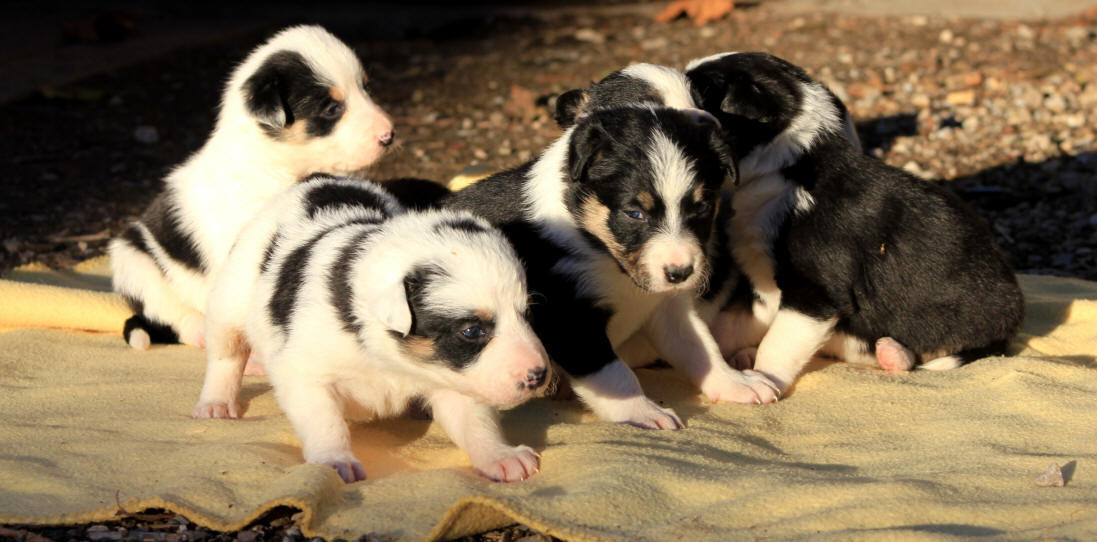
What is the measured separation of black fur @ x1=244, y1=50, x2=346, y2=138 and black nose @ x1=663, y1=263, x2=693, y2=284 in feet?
7.80

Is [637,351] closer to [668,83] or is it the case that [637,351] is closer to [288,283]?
[668,83]

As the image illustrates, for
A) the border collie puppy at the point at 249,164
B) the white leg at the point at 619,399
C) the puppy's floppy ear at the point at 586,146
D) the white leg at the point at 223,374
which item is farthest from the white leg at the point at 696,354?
the border collie puppy at the point at 249,164

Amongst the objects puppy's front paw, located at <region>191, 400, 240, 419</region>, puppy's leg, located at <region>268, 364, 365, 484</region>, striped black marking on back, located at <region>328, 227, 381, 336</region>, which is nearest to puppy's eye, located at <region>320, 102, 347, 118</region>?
puppy's front paw, located at <region>191, 400, 240, 419</region>

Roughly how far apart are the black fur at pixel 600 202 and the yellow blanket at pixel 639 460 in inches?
13.6

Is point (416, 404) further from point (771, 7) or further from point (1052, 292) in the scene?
point (771, 7)

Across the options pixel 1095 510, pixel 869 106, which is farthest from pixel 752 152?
pixel 869 106

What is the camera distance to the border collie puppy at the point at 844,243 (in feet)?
16.8

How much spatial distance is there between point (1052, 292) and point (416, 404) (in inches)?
142

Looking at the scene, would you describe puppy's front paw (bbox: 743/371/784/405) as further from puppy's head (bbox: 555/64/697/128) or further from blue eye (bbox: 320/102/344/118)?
blue eye (bbox: 320/102/344/118)

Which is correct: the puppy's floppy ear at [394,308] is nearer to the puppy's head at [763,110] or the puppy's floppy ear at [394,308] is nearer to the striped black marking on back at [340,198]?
the striped black marking on back at [340,198]

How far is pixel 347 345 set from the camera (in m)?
4.17

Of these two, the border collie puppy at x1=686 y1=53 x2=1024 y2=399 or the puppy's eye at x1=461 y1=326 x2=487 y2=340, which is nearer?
the puppy's eye at x1=461 y1=326 x2=487 y2=340

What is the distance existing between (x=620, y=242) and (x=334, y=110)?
212cm

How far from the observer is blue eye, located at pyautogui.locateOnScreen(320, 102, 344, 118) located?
598cm
